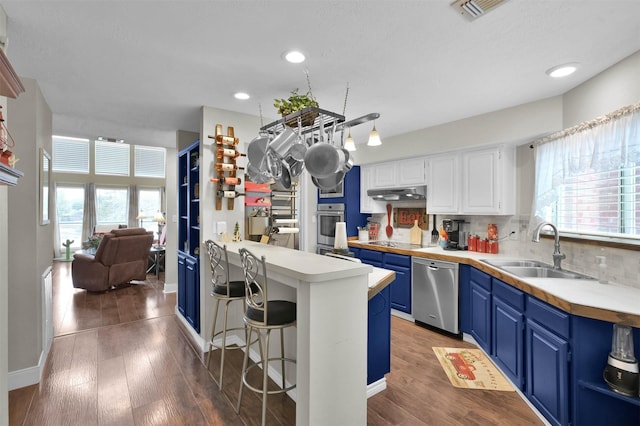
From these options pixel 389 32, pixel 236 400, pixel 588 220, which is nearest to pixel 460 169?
pixel 588 220

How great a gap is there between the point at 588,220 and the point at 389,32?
7.58 ft

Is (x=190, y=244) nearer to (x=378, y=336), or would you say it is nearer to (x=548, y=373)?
(x=378, y=336)

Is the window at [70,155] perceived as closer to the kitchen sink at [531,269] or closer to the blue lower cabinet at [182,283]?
the blue lower cabinet at [182,283]

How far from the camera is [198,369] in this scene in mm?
2820

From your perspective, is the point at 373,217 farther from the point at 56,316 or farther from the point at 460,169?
the point at 56,316

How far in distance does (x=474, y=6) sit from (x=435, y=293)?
283cm

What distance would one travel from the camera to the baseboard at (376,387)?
2.40 m

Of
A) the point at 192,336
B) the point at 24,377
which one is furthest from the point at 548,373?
the point at 24,377

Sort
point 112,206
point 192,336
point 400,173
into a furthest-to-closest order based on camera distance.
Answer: point 112,206
point 400,173
point 192,336

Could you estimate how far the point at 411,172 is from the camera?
14.5 feet

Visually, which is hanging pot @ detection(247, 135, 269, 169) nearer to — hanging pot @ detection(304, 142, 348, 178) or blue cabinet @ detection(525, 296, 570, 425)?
hanging pot @ detection(304, 142, 348, 178)

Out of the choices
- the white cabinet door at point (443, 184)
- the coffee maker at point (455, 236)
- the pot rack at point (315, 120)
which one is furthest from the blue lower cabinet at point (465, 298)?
the pot rack at point (315, 120)

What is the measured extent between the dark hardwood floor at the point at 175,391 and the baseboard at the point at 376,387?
4 cm

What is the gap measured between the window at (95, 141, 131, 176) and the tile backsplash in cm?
850
